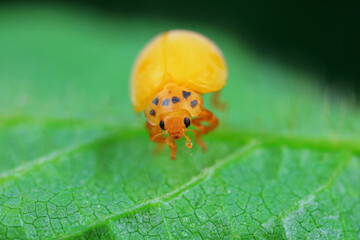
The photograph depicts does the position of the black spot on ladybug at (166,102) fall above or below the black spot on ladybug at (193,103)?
above

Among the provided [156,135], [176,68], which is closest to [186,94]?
[176,68]

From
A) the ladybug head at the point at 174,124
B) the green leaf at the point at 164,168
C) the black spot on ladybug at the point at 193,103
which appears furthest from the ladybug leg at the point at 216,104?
the ladybug head at the point at 174,124

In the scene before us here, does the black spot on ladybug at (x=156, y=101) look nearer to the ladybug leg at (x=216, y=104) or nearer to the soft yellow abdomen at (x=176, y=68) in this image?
the soft yellow abdomen at (x=176, y=68)

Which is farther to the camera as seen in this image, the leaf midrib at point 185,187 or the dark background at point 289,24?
the dark background at point 289,24

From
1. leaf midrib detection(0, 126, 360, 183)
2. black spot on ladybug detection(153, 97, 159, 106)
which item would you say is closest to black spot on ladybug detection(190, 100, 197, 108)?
black spot on ladybug detection(153, 97, 159, 106)

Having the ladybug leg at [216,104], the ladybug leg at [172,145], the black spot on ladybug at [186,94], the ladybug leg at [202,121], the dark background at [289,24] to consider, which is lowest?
the ladybug leg at [172,145]

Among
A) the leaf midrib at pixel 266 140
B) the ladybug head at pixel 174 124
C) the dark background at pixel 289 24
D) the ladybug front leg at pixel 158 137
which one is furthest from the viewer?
the dark background at pixel 289 24

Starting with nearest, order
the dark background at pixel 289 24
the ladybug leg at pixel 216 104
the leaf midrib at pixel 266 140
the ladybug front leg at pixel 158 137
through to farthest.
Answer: the ladybug front leg at pixel 158 137, the leaf midrib at pixel 266 140, the ladybug leg at pixel 216 104, the dark background at pixel 289 24

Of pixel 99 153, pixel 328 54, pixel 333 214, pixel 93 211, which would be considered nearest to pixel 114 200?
pixel 93 211
